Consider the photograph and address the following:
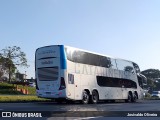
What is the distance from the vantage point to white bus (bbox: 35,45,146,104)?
74.5ft

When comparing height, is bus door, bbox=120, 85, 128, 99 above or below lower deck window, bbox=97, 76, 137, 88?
below

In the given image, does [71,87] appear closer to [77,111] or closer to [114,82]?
[114,82]

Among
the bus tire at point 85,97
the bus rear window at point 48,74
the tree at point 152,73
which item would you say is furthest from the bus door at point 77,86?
the tree at point 152,73

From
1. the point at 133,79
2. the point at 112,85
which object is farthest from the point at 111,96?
the point at 133,79

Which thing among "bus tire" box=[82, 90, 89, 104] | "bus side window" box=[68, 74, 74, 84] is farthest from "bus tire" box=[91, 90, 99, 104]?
"bus side window" box=[68, 74, 74, 84]

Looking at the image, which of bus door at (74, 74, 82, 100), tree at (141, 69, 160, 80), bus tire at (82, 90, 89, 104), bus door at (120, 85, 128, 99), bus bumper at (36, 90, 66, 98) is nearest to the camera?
bus bumper at (36, 90, 66, 98)

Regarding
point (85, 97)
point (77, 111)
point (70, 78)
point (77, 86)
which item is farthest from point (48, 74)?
point (77, 111)

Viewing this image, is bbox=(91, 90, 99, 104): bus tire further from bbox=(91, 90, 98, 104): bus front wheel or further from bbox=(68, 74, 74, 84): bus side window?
bbox=(68, 74, 74, 84): bus side window

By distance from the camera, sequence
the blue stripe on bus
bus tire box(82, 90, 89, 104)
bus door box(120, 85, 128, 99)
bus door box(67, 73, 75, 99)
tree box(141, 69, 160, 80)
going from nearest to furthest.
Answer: the blue stripe on bus < bus door box(67, 73, 75, 99) < bus tire box(82, 90, 89, 104) < bus door box(120, 85, 128, 99) < tree box(141, 69, 160, 80)

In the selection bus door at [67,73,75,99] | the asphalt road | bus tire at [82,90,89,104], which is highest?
bus door at [67,73,75,99]

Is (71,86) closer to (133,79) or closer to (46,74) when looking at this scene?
(46,74)

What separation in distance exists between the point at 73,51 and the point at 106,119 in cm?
1105

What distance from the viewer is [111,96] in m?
28.7

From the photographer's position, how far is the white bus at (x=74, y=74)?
22.7 metres
